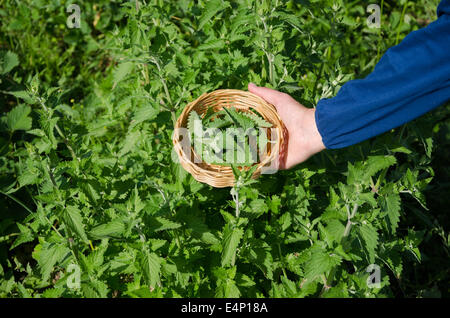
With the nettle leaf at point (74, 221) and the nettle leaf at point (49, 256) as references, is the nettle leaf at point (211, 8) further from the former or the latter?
the nettle leaf at point (49, 256)

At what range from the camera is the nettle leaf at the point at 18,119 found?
2.76 meters

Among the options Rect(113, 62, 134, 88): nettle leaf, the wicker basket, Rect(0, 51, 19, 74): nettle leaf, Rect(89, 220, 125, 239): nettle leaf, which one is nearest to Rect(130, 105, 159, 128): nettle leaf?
the wicker basket

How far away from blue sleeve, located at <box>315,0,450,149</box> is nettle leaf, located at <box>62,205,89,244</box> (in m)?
1.23

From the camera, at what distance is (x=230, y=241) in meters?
1.76

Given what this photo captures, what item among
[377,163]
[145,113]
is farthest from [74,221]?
[377,163]

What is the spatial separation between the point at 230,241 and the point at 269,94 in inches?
32.9

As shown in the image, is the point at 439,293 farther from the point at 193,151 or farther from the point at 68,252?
the point at 68,252

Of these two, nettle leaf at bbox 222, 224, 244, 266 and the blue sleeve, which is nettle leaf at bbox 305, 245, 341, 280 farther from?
the blue sleeve

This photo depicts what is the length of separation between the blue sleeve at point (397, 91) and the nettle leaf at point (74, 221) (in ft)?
4.03

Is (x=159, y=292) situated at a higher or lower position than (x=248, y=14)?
lower

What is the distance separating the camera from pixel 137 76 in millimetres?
2428

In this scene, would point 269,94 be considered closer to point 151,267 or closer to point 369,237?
point 369,237
